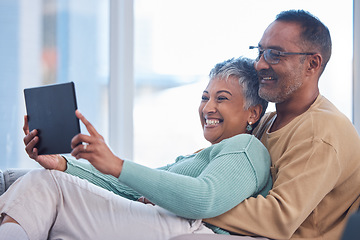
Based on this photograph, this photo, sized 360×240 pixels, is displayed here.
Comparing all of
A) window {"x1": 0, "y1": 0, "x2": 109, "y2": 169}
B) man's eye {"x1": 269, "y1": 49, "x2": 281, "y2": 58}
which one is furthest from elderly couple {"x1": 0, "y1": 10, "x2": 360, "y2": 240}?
window {"x1": 0, "y1": 0, "x2": 109, "y2": 169}

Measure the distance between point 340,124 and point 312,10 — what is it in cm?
182

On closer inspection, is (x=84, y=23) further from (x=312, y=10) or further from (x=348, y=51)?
(x=348, y=51)

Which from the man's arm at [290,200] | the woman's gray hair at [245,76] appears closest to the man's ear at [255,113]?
the woman's gray hair at [245,76]

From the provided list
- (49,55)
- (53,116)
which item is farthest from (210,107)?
(49,55)

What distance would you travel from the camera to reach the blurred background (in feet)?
10.7

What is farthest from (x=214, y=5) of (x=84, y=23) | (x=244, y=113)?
(x=244, y=113)

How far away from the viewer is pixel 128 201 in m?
1.65

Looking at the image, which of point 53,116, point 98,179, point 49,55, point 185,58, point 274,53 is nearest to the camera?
point 53,116

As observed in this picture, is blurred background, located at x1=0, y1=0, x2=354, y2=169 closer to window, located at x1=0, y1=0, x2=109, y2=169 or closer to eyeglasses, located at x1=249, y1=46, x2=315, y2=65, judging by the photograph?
window, located at x1=0, y1=0, x2=109, y2=169

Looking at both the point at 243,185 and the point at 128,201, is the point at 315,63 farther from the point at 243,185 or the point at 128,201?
the point at 128,201

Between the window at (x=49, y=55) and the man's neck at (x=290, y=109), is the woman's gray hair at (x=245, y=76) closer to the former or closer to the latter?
the man's neck at (x=290, y=109)

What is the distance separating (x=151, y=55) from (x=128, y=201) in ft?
6.15

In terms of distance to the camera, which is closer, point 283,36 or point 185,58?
point 283,36

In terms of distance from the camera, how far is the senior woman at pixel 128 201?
1.47 m
